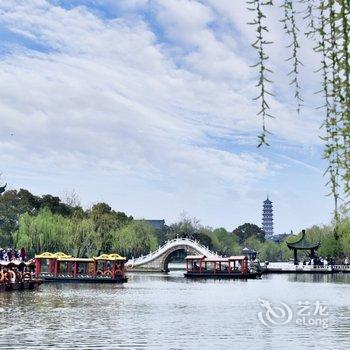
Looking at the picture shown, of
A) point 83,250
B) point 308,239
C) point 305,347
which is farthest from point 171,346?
point 308,239

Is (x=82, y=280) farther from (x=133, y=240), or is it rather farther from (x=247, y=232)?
(x=247, y=232)

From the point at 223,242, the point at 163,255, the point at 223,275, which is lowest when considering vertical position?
the point at 223,275

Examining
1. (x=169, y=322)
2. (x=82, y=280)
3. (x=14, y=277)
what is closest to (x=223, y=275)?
(x=82, y=280)

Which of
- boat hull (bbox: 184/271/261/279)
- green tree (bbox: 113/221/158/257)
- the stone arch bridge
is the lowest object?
boat hull (bbox: 184/271/261/279)

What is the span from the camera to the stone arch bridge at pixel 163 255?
8375 cm

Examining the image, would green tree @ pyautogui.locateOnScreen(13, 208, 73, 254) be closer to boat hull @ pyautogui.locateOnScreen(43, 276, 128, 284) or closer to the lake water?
boat hull @ pyautogui.locateOnScreen(43, 276, 128, 284)

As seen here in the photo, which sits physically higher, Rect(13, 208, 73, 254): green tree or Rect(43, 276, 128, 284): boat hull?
Rect(13, 208, 73, 254): green tree

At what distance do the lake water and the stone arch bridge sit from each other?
41.4m

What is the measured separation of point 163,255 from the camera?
86.2 metres

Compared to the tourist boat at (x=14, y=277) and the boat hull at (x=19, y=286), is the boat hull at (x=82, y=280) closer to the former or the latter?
the boat hull at (x=19, y=286)

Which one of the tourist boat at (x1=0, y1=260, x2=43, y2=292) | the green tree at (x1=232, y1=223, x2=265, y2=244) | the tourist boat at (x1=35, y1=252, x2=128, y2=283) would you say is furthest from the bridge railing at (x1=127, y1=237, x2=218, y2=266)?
the green tree at (x1=232, y1=223, x2=265, y2=244)

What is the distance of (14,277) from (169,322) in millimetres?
23513

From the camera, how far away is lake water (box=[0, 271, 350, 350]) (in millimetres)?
21391

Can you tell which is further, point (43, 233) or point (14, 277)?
point (43, 233)
